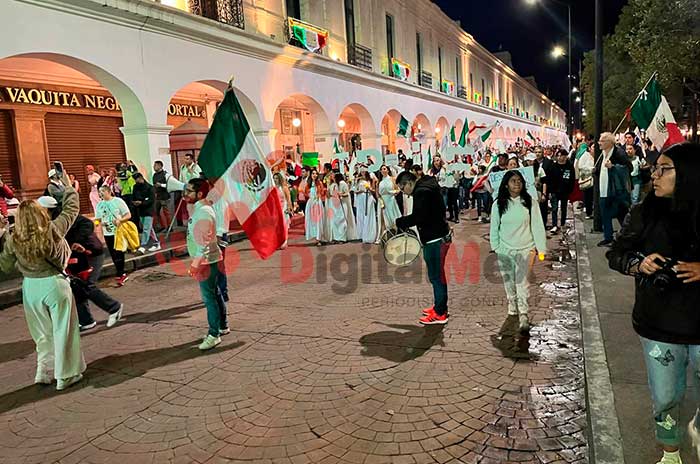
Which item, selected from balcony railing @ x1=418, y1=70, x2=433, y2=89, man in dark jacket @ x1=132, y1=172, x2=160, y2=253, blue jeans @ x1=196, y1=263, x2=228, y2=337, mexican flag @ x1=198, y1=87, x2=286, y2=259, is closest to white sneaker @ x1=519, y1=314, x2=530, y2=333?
mexican flag @ x1=198, y1=87, x2=286, y2=259

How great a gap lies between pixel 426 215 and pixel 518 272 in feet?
3.93

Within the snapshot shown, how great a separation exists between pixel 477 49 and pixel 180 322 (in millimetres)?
43905

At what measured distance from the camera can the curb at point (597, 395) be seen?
3.27 m

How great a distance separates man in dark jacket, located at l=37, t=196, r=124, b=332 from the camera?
6527 millimetres

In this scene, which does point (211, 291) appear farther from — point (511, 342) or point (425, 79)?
point (425, 79)

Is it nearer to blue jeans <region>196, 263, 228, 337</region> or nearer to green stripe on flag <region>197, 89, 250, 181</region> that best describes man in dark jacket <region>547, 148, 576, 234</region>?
green stripe on flag <region>197, 89, 250, 181</region>

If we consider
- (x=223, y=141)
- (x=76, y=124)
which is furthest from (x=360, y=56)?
(x=223, y=141)

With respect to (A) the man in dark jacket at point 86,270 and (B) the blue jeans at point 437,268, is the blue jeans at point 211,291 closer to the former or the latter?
(A) the man in dark jacket at point 86,270

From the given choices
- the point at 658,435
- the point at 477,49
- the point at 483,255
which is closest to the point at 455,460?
the point at 658,435

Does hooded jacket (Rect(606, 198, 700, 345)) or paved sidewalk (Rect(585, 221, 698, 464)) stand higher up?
hooded jacket (Rect(606, 198, 700, 345))

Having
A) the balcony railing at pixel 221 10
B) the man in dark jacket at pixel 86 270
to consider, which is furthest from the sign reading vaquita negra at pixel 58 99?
the man in dark jacket at pixel 86 270

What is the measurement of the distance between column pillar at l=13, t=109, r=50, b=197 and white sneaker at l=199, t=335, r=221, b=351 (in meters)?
11.6

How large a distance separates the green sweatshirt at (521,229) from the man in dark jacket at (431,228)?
2.32 ft

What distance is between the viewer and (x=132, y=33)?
12219 mm
